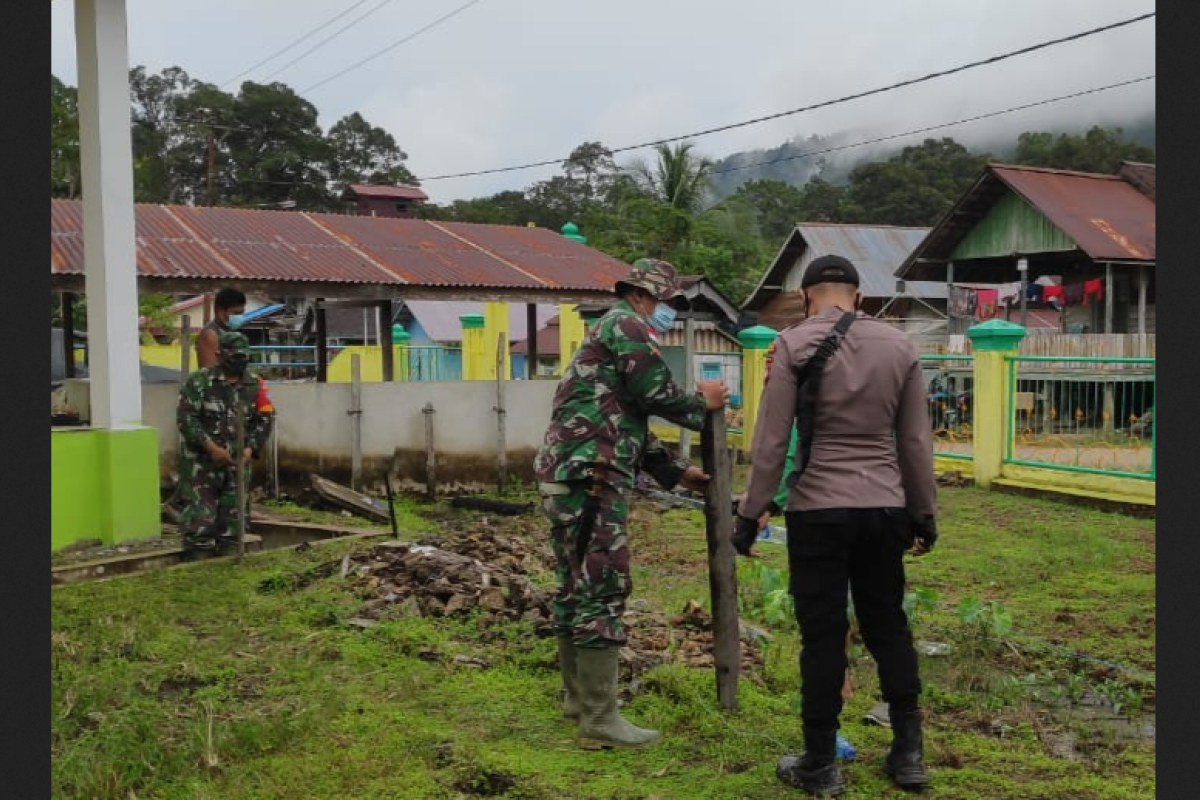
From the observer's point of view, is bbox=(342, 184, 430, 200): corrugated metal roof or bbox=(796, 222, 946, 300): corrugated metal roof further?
bbox=(342, 184, 430, 200): corrugated metal roof

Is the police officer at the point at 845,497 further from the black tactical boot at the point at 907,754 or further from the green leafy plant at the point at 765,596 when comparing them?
the green leafy plant at the point at 765,596

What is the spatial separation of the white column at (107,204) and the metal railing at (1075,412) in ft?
29.2

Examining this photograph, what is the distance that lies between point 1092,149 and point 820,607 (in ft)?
177

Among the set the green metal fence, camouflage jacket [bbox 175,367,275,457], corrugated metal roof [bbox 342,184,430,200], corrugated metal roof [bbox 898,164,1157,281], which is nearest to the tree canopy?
corrugated metal roof [bbox 342,184,430,200]

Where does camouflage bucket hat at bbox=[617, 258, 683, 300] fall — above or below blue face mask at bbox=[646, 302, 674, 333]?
above

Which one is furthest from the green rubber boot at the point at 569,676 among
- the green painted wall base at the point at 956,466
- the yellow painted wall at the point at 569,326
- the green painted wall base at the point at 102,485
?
the yellow painted wall at the point at 569,326

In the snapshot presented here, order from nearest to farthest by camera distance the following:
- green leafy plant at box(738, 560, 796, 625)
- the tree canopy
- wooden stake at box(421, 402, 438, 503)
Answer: green leafy plant at box(738, 560, 796, 625) → wooden stake at box(421, 402, 438, 503) → the tree canopy

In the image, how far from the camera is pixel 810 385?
3395mm

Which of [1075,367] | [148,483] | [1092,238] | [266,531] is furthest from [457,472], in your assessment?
[1092,238]

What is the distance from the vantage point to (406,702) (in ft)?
14.6

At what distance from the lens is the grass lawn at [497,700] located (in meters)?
3.59

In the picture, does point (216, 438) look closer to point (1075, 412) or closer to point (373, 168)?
point (1075, 412)

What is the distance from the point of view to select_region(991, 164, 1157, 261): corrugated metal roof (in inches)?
739

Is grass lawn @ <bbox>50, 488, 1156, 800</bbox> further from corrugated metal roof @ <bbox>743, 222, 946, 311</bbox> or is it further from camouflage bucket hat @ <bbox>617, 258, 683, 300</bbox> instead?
corrugated metal roof @ <bbox>743, 222, 946, 311</bbox>
